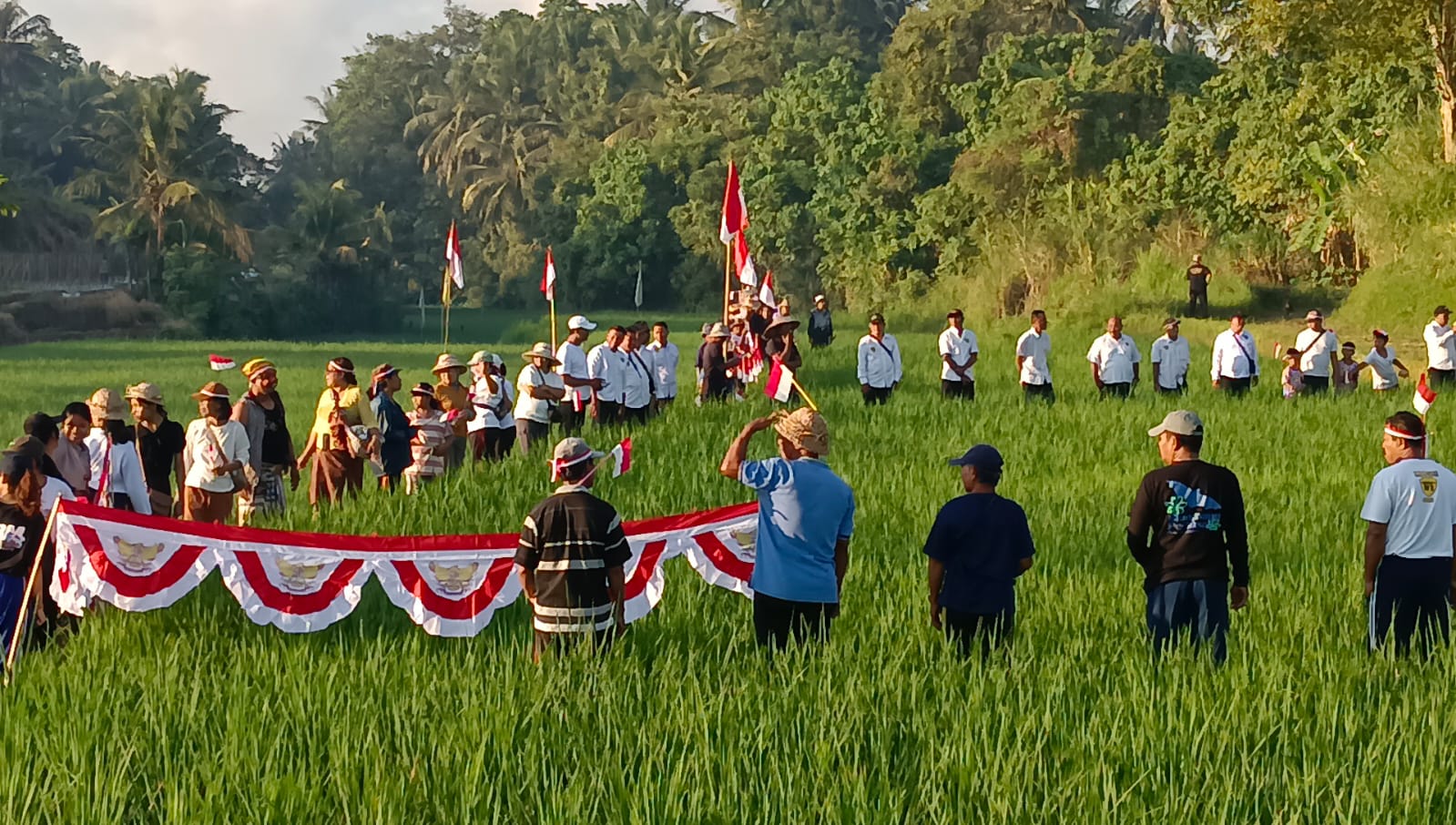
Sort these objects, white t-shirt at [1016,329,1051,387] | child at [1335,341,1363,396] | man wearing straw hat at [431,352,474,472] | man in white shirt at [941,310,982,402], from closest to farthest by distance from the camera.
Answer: man wearing straw hat at [431,352,474,472] → white t-shirt at [1016,329,1051,387] → man in white shirt at [941,310,982,402] → child at [1335,341,1363,396]

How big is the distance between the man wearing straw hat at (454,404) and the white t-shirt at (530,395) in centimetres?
49

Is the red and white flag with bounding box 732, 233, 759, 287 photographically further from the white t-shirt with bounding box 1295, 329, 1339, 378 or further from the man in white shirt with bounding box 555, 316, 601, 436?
the white t-shirt with bounding box 1295, 329, 1339, 378

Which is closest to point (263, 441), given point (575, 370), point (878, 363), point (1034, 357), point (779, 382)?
point (779, 382)

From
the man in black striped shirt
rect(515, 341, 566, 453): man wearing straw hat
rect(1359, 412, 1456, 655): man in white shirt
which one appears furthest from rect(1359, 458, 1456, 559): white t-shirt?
rect(515, 341, 566, 453): man wearing straw hat

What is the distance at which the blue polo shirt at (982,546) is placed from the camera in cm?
629

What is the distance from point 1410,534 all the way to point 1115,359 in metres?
11.0

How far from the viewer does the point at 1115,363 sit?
1758cm

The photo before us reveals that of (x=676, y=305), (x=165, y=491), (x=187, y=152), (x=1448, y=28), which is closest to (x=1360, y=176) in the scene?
(x=1448, y=28)

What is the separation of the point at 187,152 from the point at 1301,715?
186ft

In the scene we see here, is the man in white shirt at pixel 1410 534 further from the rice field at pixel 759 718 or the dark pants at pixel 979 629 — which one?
the dark pants at pixel 979 629

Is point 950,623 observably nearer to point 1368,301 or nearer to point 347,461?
point 347,461

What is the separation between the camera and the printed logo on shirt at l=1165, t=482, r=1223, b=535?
6.33 metres

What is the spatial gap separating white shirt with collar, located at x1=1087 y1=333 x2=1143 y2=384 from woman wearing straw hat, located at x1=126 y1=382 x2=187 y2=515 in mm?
10705

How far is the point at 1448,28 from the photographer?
26859mm
